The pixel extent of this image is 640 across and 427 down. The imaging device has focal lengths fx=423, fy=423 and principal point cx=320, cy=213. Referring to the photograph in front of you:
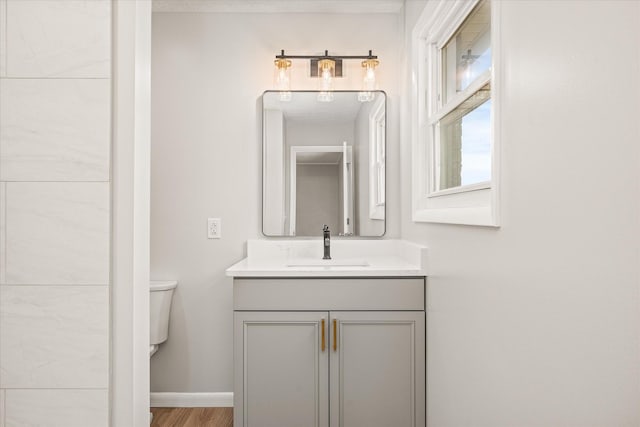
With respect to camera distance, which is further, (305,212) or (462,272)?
(305,212)

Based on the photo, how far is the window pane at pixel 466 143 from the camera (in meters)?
1.44

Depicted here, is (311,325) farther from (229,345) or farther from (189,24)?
(189,24)

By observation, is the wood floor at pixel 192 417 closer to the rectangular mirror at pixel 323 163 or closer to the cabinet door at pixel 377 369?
the cabinet door at pixel 377 369

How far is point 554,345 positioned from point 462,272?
1.90ft

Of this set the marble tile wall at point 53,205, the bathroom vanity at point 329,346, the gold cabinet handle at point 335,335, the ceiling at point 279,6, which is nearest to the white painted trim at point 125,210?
the marble tile wall at point 53,205

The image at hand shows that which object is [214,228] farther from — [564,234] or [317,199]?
[564,234]

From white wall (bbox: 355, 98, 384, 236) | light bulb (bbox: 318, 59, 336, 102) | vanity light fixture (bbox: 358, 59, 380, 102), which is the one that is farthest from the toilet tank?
vanity light fixture (bbox: 358, 59, 380, 102)

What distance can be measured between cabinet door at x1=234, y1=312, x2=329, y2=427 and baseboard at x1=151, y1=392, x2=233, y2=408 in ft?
1.89

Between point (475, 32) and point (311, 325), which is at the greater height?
point (475, 32)

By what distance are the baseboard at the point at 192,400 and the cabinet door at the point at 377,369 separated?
0.80 metres

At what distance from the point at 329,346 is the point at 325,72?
1.51 metres

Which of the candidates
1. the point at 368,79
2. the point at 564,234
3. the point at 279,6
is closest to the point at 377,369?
the point at 564,234

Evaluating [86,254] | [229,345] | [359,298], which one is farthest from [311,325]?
[86,254]

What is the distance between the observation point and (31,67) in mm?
985
